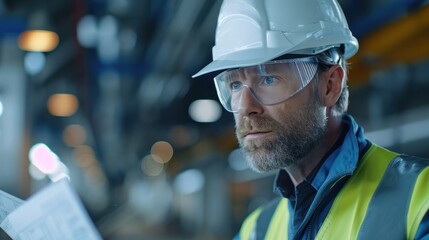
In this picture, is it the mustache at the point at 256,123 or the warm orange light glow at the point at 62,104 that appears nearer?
the mustache at the point at 256,123

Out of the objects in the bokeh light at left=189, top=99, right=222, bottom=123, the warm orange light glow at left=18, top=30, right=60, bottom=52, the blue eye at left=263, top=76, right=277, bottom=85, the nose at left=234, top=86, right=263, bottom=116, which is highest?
the warm orange light glow at left=18, top=30, right=60, bottom=52

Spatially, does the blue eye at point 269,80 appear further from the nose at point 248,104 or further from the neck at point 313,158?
the neck at point 313,158

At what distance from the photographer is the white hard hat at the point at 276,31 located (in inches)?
79.1

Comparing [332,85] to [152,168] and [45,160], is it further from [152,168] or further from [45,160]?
[152,168]

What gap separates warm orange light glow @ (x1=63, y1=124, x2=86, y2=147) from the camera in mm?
14695

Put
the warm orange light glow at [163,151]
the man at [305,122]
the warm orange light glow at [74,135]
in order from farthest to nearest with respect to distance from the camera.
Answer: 1. the warm orange light glow at [163,151]
2. the warm orange light glow at [74,135]
3. the man at [305,122]

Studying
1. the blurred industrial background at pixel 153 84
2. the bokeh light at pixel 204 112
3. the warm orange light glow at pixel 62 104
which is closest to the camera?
the blurred industrial background at pixel 153 84

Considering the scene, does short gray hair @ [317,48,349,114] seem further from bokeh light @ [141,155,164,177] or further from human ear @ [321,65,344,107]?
bokeh light @ [141,155,164,177]

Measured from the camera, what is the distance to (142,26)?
770 cm

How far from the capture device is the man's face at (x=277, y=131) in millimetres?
1942

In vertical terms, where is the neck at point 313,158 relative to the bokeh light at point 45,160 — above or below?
above

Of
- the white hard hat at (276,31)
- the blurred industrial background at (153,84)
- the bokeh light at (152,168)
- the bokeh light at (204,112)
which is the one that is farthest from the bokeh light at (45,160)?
the bokeh light at (152,168)

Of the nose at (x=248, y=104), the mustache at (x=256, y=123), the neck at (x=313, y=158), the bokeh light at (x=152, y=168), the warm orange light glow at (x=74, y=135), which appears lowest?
the bokeh light at (x=152, y=168)

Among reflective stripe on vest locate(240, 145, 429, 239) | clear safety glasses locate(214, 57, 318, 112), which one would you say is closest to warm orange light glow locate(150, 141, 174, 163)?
clear safety glasses locate(214, 57, 318, 112)
